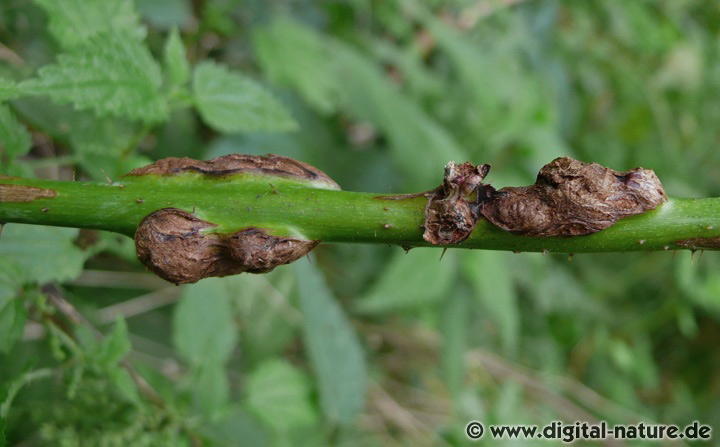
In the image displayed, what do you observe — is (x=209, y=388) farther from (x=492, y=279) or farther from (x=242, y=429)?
(x=492, y=279)

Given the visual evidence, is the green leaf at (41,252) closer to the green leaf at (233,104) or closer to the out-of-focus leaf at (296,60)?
the green leaf at (233,104)

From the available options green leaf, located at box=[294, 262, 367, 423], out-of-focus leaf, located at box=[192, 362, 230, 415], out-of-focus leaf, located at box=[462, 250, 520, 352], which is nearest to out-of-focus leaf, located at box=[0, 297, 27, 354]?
out-of-focus leaf, located at box=[192, 362, 230, 415]

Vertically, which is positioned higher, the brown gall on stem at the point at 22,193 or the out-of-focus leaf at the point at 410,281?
the out-of-focus leaf at the point at 410,281

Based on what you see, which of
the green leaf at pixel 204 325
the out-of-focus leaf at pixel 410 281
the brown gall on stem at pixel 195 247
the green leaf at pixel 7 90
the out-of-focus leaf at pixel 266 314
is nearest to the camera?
the brown gall on stem at pixel 195 247

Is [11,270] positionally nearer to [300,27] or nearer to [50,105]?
[50,105]

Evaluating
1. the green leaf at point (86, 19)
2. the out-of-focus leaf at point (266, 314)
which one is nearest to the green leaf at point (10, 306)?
the green leaf at point (86, 19)
